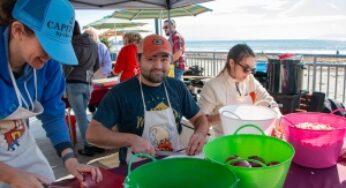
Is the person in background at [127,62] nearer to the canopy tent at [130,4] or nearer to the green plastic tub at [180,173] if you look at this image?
the canopy tent at [130,4]

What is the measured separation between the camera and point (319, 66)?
16.5 feet

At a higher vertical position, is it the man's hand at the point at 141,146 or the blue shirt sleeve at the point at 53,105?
the blue shirt sleeve at the point at 53,105

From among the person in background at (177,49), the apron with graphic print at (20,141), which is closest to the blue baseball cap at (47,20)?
the apron with graphic print at (20,141)

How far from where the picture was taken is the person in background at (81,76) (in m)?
3.58

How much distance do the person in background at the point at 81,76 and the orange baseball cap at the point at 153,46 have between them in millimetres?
2029

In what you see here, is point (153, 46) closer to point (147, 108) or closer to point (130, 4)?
point (147, 108)

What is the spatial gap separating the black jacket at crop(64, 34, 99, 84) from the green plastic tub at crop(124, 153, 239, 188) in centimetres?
293

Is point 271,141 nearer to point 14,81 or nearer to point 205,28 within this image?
point 14,81

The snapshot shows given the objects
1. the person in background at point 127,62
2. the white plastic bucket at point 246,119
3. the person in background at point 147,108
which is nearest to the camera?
the white plastic bucket at point 246,119

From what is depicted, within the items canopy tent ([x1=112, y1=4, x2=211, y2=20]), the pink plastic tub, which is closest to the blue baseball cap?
the pink plastic tub

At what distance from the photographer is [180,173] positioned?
0.88 m

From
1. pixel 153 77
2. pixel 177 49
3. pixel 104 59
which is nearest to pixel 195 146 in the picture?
pixel 153 77

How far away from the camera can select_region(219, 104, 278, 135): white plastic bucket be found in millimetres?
1232

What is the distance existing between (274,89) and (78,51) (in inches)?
89.2
